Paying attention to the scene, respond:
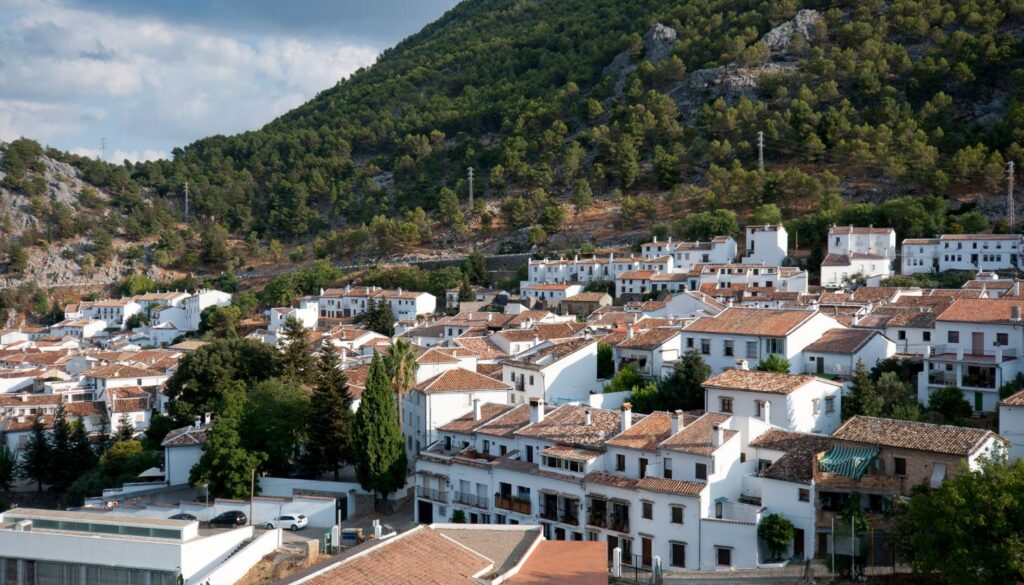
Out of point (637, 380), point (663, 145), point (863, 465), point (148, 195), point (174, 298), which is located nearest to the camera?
point (863, 465)

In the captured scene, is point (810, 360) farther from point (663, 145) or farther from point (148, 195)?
point (148, 195)

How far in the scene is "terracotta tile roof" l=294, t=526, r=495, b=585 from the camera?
1767 centimetres

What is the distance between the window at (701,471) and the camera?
76.7ft

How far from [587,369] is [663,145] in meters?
69.1

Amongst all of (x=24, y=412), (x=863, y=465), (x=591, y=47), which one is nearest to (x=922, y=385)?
(x=863, y=465)

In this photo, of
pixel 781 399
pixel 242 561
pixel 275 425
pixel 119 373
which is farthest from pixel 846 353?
pixel 119 373

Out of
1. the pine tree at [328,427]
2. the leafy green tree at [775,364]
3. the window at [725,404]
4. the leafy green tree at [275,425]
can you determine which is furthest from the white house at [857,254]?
the leafy green tree at [275,425]

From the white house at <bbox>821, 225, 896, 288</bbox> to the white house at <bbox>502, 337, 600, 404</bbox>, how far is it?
26767mm

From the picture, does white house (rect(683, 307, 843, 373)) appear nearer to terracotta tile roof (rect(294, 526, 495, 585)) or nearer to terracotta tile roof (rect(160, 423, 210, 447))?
terracotta tile roof (rect(294, 526, 495, 585))

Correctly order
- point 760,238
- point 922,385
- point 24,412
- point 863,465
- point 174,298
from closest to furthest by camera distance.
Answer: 1. point 863,465
2. point 922,385
3. point 24,412
4. point 760,238
5. point 174,298

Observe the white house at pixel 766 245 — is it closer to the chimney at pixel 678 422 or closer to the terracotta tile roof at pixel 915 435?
the chimney at pixel 678 422

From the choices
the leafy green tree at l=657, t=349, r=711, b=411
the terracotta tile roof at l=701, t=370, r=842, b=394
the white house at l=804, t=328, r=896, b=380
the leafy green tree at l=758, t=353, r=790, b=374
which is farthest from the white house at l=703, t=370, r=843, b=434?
the leafy green tree at l=758, t=353, r=790, b=374

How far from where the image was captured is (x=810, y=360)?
3175cm

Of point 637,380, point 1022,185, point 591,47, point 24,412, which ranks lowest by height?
point 24,412
